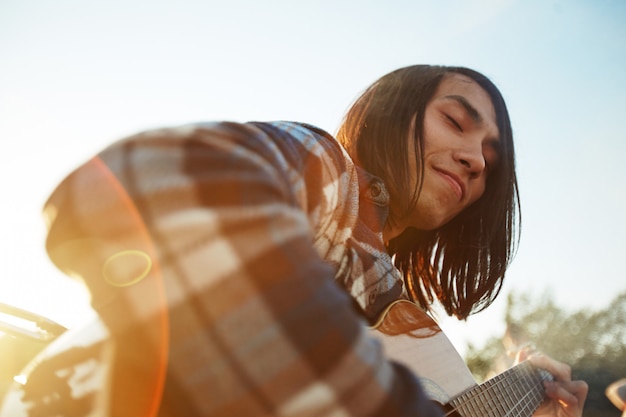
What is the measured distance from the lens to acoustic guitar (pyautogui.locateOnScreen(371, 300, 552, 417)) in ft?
4.79

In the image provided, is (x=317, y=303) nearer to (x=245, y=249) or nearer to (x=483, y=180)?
(x=245, y=249)

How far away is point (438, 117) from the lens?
A: 182 cm

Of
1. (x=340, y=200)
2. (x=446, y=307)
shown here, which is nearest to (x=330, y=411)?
(x=340, y=200)

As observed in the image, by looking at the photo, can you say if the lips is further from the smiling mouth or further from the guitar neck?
the guitar neck

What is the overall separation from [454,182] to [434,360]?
0.77 metres

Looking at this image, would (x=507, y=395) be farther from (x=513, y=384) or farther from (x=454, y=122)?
(x=454, y=122)

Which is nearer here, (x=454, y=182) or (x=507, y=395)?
(x=454, y=182)

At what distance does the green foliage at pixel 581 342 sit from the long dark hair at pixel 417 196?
2148 centimetres

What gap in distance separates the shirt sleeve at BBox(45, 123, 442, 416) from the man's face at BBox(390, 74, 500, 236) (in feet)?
4.09

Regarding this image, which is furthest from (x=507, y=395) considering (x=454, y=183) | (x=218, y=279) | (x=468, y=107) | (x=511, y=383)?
(x=218, y=279)

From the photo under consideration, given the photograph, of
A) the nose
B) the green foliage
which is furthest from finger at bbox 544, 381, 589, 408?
the green foliage

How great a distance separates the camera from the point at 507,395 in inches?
90.0

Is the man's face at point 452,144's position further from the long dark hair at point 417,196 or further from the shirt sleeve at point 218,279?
the shirt sleeve at point 218,279

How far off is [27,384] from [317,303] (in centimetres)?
76
